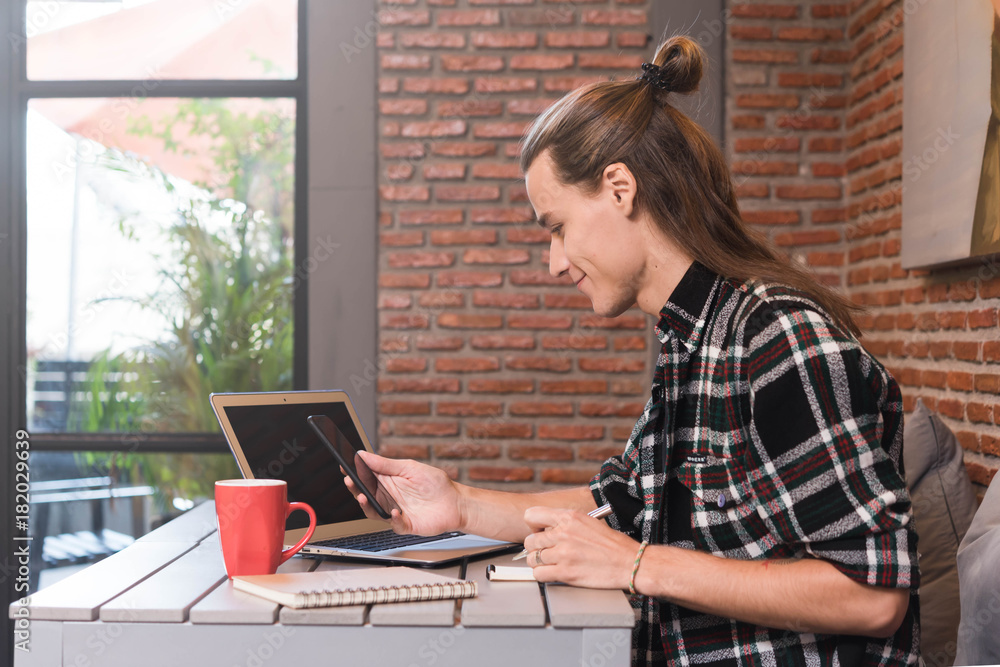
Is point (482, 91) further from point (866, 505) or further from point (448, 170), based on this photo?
point (866, 505)

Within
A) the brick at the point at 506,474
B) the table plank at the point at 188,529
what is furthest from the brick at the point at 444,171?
the table plank at the point at 188,529

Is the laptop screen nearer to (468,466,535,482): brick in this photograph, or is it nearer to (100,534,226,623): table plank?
(100,534,226,623): table plank

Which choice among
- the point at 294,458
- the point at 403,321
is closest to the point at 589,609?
the point at 294,458

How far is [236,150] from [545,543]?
2.52 meters

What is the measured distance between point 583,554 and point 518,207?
208 cm

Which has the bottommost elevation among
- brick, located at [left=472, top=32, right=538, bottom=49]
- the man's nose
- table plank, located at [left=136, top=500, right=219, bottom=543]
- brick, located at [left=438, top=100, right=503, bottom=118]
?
table plank, located at [left=136, top=500, right=219, bottom=543]

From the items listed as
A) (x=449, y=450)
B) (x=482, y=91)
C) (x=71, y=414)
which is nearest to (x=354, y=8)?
(x=482, y=91)

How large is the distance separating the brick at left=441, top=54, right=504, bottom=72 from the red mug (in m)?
2.25

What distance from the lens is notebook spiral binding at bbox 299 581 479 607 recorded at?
0.99 metres

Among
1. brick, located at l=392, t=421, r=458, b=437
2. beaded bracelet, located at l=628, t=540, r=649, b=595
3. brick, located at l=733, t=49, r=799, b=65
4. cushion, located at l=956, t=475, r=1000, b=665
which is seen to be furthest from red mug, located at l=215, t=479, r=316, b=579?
brick, located at l=733, t=49, r=799, b=65

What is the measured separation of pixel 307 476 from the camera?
1411 mm

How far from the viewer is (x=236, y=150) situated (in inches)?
127

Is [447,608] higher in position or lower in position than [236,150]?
lower

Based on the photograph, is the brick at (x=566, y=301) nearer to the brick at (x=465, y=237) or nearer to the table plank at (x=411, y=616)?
the brick at (x=465, y=237)
